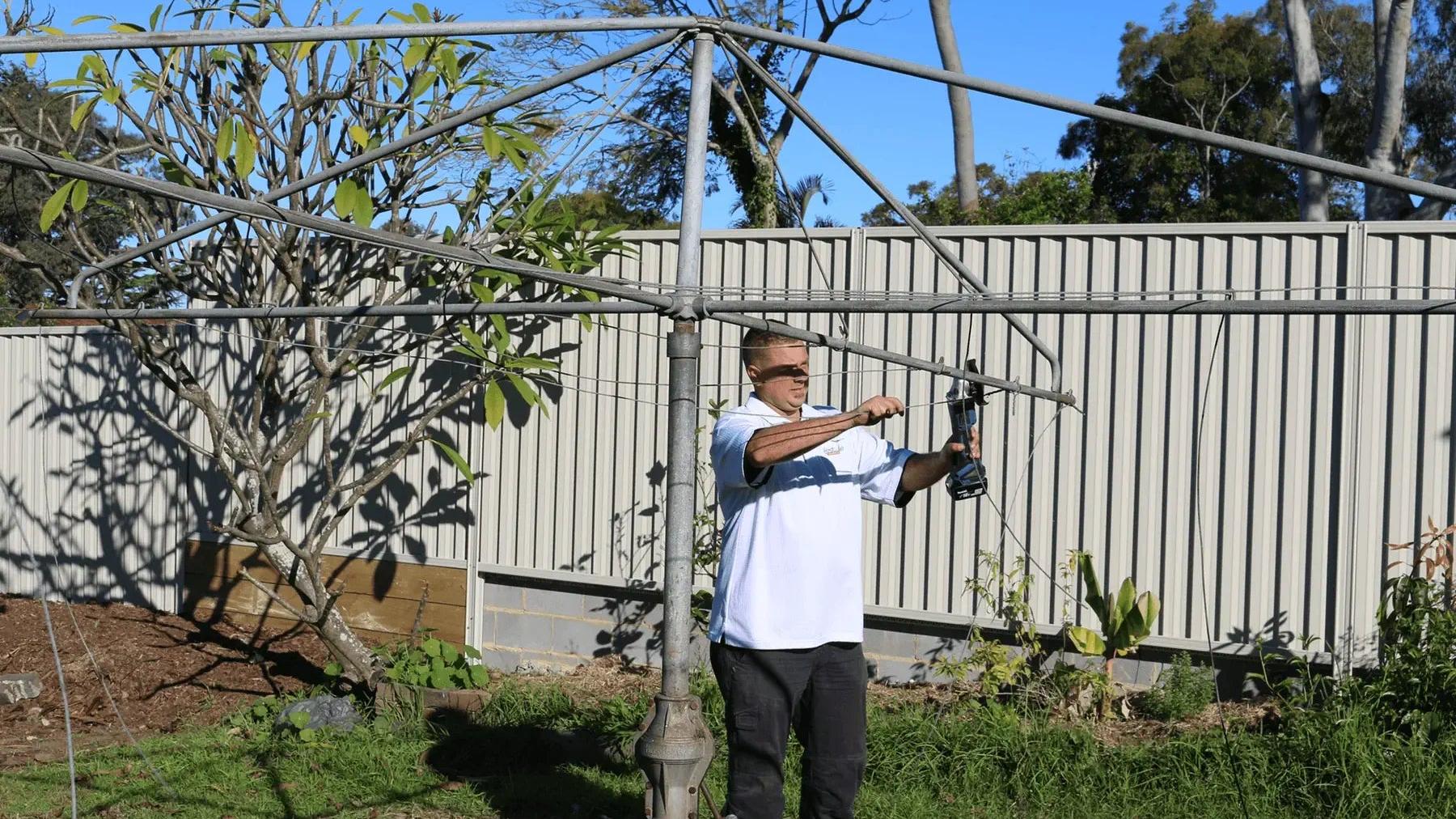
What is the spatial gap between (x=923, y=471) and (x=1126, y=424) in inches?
84.2

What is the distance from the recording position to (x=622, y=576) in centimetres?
661

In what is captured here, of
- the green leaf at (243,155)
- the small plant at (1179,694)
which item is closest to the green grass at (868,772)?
the small plant at (1179,694)

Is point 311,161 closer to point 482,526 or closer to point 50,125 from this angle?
point 50,125

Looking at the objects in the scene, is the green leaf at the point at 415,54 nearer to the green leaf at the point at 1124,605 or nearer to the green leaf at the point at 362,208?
the green leaf at the point at 362,208

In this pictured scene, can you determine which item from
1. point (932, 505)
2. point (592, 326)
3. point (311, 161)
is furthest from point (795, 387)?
point (311, 161)

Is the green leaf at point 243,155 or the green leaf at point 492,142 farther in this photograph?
the green leaf at point 492,142

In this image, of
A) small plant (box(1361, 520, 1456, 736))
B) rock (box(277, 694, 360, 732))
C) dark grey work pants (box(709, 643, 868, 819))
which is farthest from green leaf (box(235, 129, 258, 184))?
small plant (box(1361, 520, 1456, 736))

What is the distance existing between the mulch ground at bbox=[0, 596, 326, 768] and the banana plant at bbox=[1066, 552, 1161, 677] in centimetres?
392

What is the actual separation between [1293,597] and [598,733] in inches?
115

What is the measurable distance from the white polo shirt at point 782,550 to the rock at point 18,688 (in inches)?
193

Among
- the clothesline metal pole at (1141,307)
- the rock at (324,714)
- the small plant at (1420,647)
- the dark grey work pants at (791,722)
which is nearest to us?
the clothesline metal pole at (1141,307)

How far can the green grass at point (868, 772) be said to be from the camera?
15.2 feet

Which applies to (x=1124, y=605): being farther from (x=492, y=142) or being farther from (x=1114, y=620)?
(x=492, y=142)

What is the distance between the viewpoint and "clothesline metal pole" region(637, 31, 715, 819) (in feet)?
10.6
